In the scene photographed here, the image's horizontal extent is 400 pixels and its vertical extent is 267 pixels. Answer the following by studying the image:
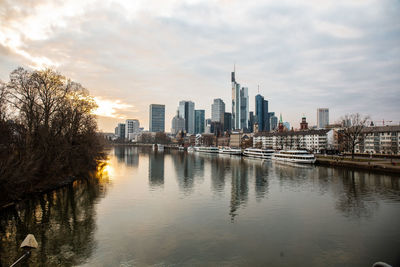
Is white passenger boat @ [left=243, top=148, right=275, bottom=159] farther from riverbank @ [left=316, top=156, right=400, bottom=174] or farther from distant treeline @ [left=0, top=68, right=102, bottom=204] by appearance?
distant treeline @ [left=0, top=68, right=102, bottom=204]

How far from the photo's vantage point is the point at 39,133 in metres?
39.1

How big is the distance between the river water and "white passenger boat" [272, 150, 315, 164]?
43.0 metres

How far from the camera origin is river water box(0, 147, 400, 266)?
1803 centimetres

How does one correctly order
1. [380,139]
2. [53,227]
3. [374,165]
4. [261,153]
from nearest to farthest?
[53,227] → [374,165] → [380,139] → [261,153]

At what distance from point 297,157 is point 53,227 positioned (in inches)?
3143

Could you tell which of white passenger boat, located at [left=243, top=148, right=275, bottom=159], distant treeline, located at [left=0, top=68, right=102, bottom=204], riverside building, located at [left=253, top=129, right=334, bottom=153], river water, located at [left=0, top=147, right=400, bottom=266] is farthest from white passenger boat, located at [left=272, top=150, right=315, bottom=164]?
distant treeline, located at [left=0, top=68, right=102, bottom=204]

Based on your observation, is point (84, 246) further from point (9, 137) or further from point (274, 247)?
point (9, 137)

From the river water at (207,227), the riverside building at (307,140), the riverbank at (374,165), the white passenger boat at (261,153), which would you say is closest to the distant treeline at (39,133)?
the river water at (207,227)

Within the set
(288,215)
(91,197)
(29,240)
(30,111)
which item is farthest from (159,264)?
(30,111)

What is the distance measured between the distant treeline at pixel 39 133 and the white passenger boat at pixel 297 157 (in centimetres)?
6486

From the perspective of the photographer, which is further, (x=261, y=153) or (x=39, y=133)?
(x=261, y=153)

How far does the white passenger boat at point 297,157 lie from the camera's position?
84.4 metres

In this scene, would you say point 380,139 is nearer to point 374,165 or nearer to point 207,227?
point 374,165

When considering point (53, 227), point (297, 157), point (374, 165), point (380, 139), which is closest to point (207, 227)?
point (53, 227)
